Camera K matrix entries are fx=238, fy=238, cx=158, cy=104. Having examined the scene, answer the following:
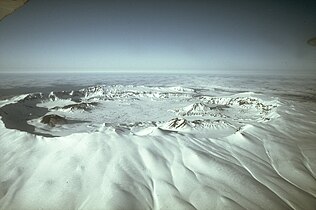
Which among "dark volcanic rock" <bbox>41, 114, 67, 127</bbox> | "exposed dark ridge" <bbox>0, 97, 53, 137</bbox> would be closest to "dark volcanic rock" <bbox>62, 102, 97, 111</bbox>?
"exposed dark ridge" <bbox>0, 97, 53, 137</bbox>

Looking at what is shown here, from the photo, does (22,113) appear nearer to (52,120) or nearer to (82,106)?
(52,120)

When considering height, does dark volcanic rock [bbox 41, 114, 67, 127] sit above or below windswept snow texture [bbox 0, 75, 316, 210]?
below

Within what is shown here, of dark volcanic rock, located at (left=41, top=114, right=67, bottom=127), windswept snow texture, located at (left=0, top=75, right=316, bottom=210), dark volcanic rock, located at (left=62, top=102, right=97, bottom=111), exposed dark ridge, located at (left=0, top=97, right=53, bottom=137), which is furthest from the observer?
dark volcanic rock, located at (left=62, top=102, right=97, bottom=111)

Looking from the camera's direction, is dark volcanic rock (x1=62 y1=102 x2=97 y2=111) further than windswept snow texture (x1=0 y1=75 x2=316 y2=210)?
Yes

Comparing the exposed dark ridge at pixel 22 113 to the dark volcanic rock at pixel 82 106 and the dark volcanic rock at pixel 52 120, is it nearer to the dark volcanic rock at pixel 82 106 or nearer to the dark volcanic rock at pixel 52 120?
the dark volcanic rock at pixel 52 120

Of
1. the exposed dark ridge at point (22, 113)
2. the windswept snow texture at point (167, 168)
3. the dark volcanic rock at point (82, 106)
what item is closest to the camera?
the windswept snow texture at point (167, 168)

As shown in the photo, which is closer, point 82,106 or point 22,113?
point 22,113

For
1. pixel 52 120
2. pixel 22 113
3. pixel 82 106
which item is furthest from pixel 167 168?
pixel 22 113

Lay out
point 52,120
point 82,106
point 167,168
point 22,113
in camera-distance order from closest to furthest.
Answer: point 167,168, point 52,120, point 22,113, point 82,106

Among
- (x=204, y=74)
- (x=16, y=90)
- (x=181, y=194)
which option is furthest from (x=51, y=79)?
(x=181, y=194)

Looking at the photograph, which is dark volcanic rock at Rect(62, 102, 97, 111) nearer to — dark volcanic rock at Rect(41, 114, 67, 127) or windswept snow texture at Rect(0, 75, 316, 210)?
dark volcanic rock at Rect(41, 114, 67, 127)

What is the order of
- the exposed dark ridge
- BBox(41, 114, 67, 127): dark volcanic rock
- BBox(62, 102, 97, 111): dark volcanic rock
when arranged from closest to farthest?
1. the exposed dark ridge
2. BBox(41, 114, 67, 127): dark volcanic rock
3. BBox(62, 102, 97, 111): dark volcanic rock

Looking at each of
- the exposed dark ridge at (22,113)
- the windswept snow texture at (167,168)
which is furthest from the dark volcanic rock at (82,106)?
the windswept snow texture at (167,168)
